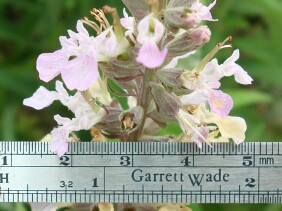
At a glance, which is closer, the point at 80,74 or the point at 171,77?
the point at 80,74

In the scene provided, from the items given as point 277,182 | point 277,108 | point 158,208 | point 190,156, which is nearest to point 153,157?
point 190,156

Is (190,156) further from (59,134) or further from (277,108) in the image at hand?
(277,108)

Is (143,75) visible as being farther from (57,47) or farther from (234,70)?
(57,47)

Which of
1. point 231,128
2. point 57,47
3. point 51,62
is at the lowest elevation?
point 231,128

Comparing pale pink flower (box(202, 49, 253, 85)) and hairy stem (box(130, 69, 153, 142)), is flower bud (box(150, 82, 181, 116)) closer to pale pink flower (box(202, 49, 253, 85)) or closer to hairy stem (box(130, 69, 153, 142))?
hairy stem (box(130, 69, 153, 142))

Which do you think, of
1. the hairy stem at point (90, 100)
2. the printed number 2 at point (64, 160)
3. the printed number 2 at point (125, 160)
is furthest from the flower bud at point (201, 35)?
the printed number 2 at point (64, 160)

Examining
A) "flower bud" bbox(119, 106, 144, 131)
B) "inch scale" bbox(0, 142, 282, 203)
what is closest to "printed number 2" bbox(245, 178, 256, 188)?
"inch scale" bbox(0, 142, 282, 203)

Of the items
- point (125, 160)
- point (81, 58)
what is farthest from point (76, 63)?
point (125, 160)
